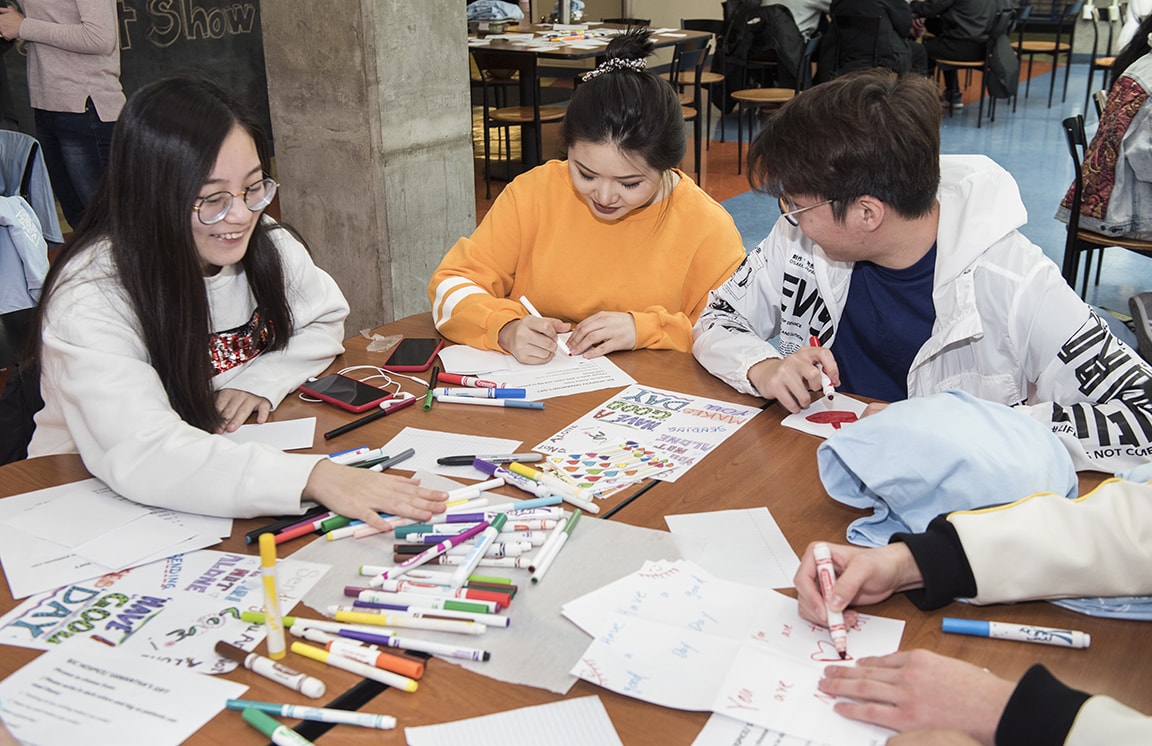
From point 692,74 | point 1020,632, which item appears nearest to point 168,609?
point 1020,632

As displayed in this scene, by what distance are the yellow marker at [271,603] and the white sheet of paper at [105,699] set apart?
0.06 meters

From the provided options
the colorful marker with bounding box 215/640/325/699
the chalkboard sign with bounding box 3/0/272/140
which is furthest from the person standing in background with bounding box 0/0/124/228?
the colorful marker with bounding box 215/640/325/699

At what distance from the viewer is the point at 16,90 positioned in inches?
207

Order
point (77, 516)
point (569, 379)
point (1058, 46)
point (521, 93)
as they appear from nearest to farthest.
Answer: point (77, 516) → point (569, 379) → point (521, 93) → point (1058, 46)

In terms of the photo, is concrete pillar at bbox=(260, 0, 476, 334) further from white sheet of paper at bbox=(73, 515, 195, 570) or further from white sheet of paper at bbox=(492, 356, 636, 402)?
white sheet of paper at bbox=(73, 515, 195, 570)

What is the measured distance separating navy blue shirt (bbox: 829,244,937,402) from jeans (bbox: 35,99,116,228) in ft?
10.2

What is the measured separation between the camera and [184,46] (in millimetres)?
6266

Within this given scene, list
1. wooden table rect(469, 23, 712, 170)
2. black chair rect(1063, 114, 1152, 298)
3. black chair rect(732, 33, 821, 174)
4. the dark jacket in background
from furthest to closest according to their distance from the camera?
1. the dark jacket in background
2. black chair rect(732, 33, 821, 174)
3. wooden table rect(469, 23, 712, 170)
4. black chair rect(1063, 114, 1152, 298)

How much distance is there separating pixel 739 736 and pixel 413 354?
120 centimetres

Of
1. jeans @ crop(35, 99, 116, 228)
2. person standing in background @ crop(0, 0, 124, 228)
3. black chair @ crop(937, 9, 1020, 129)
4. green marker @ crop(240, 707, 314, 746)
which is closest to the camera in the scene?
green marker @ crop(240, 707, 314, 746)

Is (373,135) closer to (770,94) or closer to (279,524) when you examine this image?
(279,524)

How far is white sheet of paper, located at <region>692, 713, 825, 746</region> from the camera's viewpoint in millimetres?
953

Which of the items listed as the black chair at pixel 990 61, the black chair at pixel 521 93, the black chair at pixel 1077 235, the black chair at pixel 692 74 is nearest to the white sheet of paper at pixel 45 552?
the black chair at pixel 1077 235

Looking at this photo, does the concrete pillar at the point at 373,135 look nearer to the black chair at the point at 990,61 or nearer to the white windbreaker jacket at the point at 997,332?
the white windbreaker jacket at the point at 997,332
